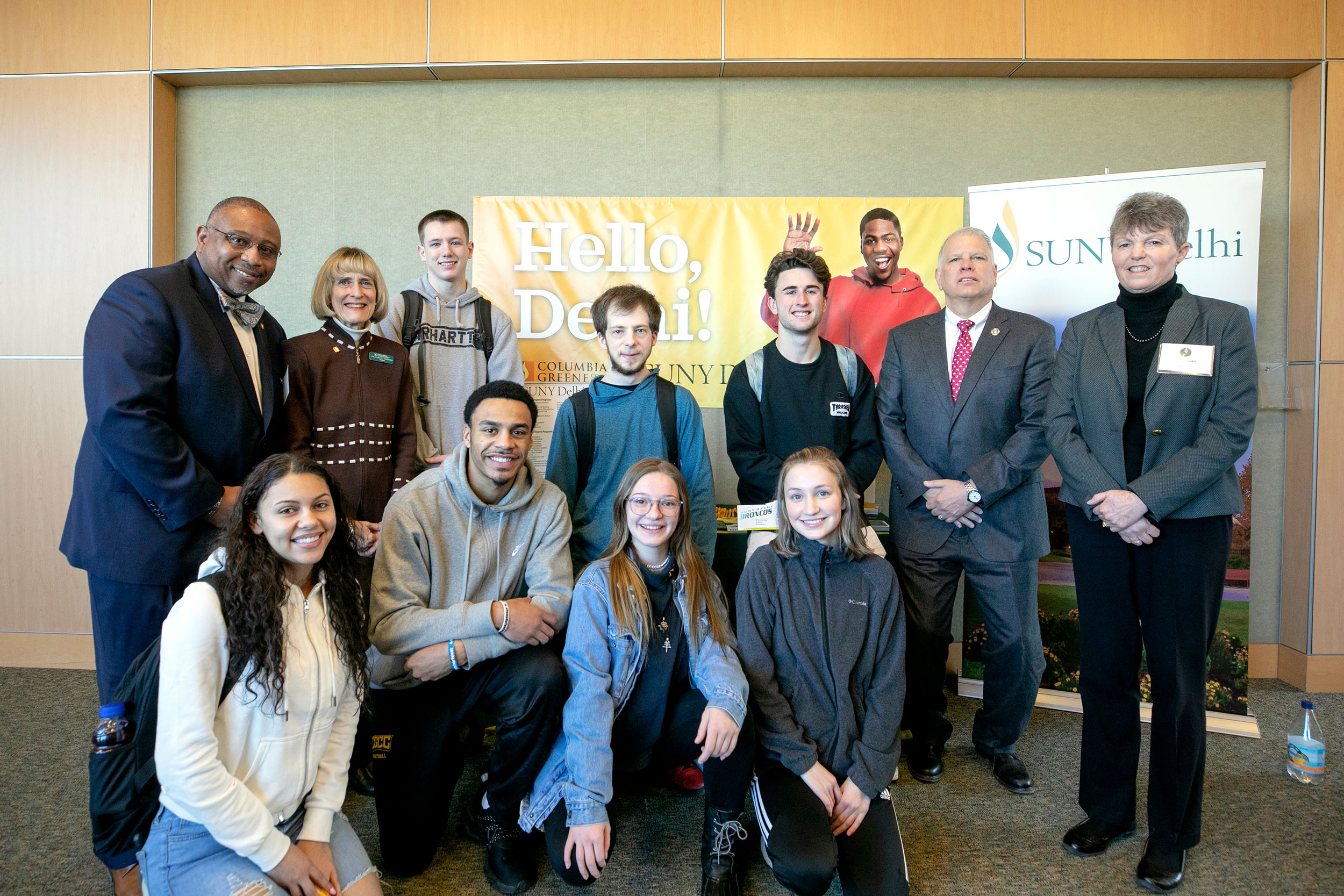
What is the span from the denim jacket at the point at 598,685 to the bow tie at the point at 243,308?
1.21 m

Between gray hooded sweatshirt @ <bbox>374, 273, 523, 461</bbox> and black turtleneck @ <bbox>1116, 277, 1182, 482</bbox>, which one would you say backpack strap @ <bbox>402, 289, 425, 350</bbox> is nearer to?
gray hooded sweatshirt @ <bbox>374, 273, 523, 461</bbox>

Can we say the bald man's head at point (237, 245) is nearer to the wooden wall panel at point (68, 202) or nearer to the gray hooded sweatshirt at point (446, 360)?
the gray hooded sweatshirt at point (446, 360)

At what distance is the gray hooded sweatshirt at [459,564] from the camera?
198cm

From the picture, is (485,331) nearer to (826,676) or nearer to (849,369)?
(849,369)

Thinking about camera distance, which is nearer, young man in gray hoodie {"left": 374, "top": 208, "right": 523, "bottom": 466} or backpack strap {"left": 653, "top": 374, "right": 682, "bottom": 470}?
backpack strap {"left": 653, "top": 374, "right": 682, "bottom": 470}

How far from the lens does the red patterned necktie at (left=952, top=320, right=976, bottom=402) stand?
251cm

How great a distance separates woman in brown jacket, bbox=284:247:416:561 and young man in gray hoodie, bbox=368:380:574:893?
0.34 meters

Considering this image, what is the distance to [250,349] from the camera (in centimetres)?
217

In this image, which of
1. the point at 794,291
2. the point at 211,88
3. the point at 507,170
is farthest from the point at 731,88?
the point at 211,88

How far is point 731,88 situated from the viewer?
3.60 meters

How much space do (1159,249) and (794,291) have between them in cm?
104

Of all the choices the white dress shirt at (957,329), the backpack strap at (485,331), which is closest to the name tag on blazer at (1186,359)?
the white dress shirt at (957,329)

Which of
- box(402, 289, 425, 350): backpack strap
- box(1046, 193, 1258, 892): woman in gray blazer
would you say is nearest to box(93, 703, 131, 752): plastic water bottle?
box(402, 289, 425, 350): backpack strap

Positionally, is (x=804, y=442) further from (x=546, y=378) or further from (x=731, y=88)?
(x=731, y=88)
